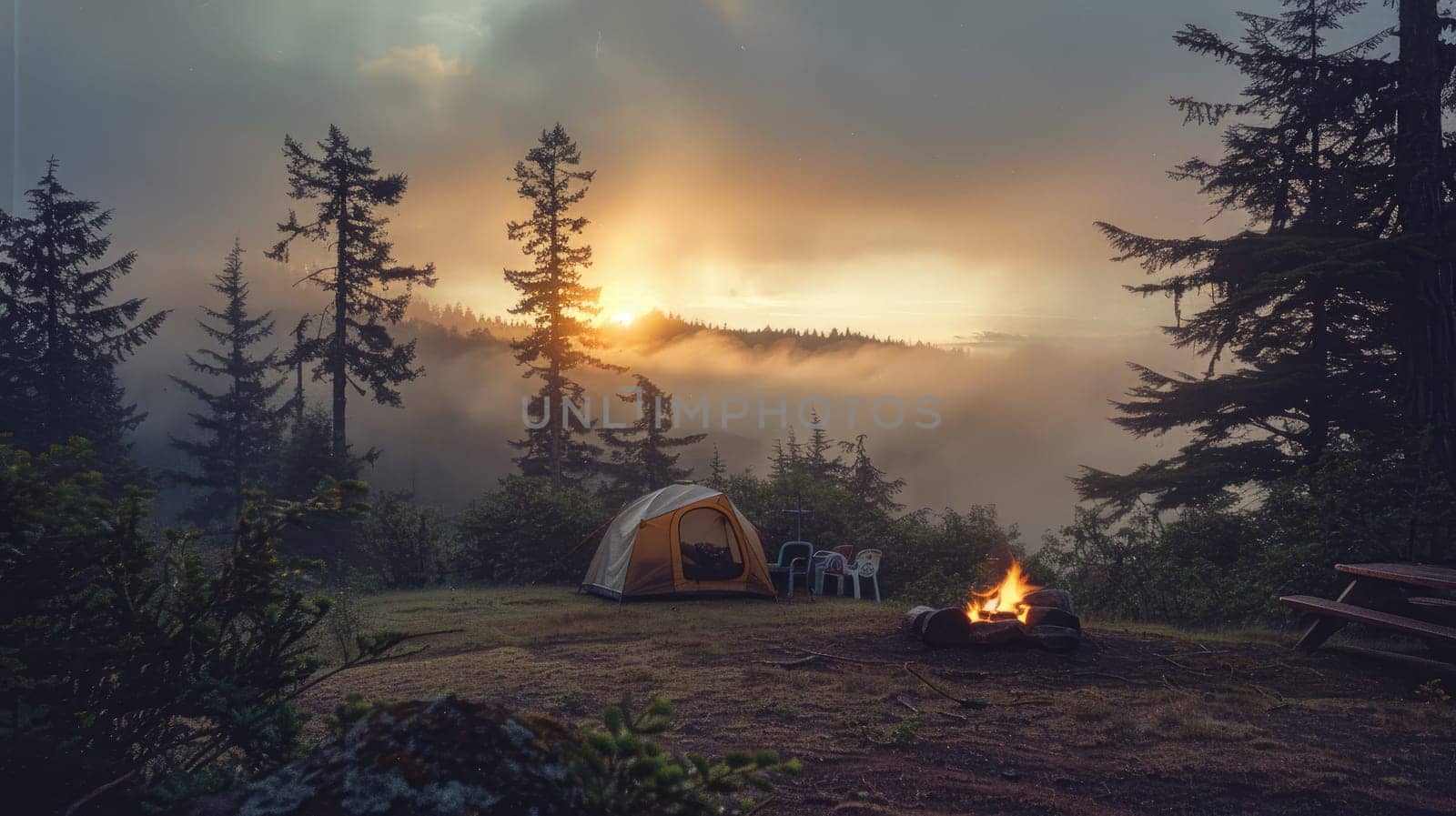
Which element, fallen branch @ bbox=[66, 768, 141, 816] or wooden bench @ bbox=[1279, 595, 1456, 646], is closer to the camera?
fallen branch @ bbox=[66, 768, 141, 816]

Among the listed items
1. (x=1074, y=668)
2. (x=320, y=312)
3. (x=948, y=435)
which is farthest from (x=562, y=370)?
(x=948, y=435)

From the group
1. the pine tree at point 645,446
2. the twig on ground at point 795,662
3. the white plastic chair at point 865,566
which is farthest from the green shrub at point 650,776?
the pine tree at point 645,446

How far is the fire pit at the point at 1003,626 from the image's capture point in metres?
7.93

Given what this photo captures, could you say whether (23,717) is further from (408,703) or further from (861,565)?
(861,565)

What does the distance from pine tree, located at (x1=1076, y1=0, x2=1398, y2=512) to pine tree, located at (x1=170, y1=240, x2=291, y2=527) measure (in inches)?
1555

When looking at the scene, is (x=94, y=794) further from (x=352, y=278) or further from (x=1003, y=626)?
(x=352, y=278)

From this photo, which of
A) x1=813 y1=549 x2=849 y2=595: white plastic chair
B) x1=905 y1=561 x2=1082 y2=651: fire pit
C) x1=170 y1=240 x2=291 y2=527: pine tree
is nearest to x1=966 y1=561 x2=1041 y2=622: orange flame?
x1=905 y1=561 x2=1082 y2=651: fire pit

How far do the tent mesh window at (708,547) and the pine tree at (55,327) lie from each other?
19.3 meters

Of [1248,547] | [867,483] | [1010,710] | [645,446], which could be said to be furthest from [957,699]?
[645,446]

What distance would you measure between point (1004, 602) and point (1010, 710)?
2.93 metres

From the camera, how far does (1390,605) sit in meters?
8.02

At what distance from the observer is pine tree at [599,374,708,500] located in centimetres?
3541

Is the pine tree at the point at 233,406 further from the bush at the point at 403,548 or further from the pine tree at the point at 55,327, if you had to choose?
the bush at the point at 403,548

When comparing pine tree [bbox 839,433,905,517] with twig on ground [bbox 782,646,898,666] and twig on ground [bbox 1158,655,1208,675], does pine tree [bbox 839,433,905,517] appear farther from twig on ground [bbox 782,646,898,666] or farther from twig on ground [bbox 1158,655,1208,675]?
twig on ground [bbox 1158,655,1208,675]
